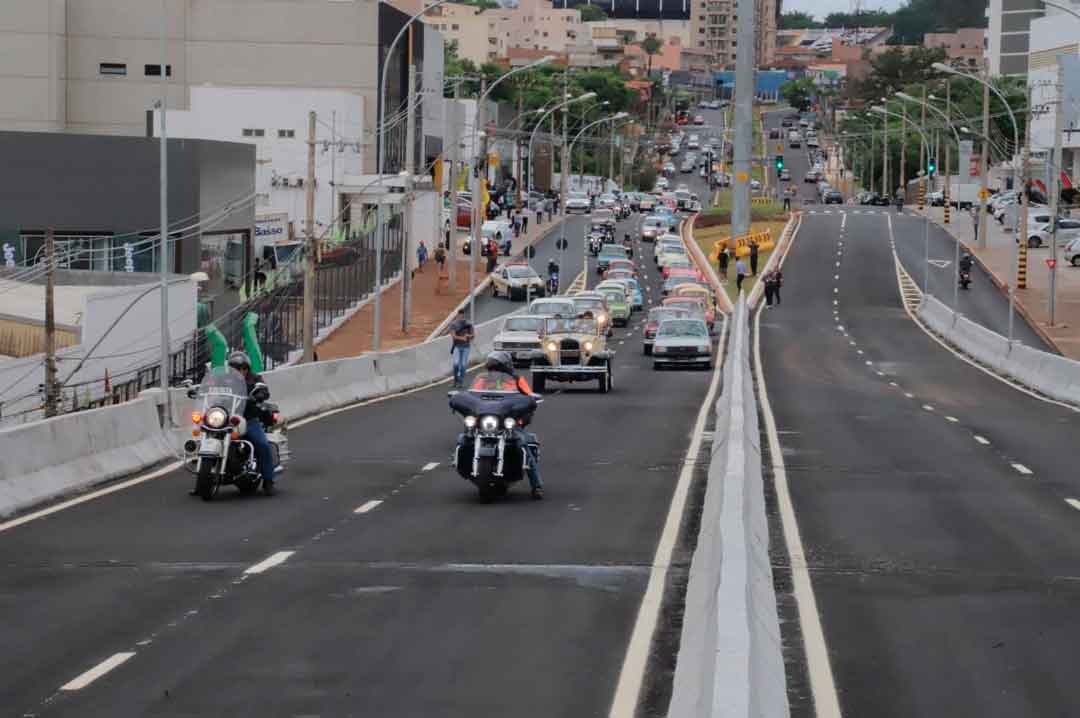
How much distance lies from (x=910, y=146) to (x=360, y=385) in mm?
152796

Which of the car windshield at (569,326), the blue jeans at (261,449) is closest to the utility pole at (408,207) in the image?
the car windshield at (569,326)

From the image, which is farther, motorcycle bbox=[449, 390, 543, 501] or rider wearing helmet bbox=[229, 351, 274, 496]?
rider wearing helmet bbox=[229, 351, 274, 496]

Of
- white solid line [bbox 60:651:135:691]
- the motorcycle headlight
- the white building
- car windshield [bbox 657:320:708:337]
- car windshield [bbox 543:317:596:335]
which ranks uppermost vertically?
the white building

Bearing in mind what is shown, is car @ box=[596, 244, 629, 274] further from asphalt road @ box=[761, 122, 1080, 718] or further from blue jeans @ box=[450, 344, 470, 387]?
blue jeans @ box=[450, 344, 470, 387]

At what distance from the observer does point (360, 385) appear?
4053cm

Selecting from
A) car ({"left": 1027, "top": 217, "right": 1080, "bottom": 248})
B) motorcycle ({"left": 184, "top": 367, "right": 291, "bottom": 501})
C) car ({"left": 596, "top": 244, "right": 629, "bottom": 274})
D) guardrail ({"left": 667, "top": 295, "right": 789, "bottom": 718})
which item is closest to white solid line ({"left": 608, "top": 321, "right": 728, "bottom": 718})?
guardrail ({"left": 667, "top": 295, "right": 789, "bottom": 718})

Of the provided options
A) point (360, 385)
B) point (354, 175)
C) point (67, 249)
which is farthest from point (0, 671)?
point (354, 175)

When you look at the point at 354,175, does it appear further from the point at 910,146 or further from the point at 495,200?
the point at 910,146

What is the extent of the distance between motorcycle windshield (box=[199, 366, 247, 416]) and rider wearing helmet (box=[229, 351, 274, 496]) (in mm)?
193

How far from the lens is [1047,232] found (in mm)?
106812

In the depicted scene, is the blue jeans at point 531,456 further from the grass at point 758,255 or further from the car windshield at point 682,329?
the grass at point 758,255

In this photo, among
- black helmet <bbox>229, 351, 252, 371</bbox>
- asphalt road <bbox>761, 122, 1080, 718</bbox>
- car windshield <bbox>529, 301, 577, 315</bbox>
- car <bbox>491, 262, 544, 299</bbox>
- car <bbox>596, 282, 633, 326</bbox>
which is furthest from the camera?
car <bbox>491, 262, 544, 299</bbox>

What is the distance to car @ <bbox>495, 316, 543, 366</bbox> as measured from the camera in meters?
51.8

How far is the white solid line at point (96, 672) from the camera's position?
35.7 feet
